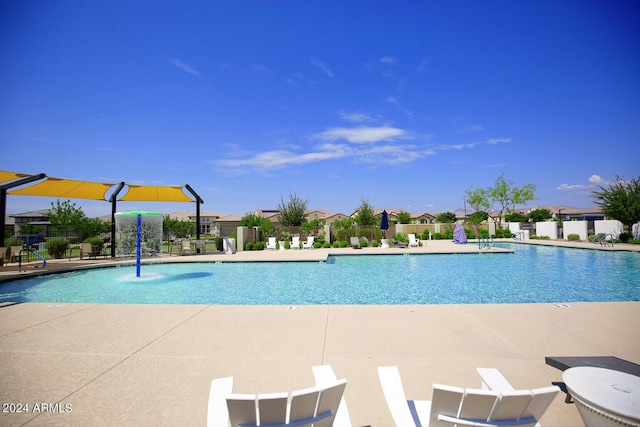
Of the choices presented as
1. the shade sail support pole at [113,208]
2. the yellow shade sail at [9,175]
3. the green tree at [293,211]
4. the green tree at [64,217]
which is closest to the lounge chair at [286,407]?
the yellow shade sail at [9,175]

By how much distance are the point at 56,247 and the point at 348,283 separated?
13.9m

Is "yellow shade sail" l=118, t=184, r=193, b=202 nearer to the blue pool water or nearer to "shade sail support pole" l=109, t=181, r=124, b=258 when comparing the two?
"shade sail support pole" l=109, t=181, r=124, b=258

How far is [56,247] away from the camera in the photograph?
14.5 m

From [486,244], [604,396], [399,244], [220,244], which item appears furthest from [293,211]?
[604,396]

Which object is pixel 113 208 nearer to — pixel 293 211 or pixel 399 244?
pixel 293 211

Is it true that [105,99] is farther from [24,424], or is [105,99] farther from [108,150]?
[24,424]

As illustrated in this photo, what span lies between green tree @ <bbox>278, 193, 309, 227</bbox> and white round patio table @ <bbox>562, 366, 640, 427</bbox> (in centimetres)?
2805

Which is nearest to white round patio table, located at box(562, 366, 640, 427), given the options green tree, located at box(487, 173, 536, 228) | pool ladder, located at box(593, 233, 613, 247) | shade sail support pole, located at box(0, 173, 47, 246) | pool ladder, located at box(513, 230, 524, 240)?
shade sail support pole, located at box(0, 173, 47, 246)

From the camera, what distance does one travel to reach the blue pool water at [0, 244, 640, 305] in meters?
7.73

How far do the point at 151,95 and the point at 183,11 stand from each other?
418 cm

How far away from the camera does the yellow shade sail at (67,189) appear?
14.3 metres

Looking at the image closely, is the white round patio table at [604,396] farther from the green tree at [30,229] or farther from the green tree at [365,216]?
the green tree at [30,229]

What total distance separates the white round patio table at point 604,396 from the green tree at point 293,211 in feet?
92.0

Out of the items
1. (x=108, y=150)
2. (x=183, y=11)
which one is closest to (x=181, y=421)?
(x=183, y=11)
